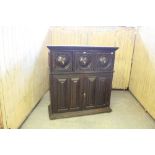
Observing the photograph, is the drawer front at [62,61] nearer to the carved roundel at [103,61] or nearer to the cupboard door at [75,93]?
the cupboard door at [75,93]

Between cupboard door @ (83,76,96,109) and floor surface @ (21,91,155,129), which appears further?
cupboard door @ (83,76,96,109)

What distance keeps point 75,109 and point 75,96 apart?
209 millimetres

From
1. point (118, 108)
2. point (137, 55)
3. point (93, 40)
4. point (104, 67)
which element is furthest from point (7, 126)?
point (137, 55)

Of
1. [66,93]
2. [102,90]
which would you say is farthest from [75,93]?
[102,90]

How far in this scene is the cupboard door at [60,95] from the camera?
8.04 feet

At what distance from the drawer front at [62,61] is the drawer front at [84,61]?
9 cm

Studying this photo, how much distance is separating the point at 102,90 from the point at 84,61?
20.8 inches

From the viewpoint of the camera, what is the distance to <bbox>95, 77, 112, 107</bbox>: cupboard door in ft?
8.56

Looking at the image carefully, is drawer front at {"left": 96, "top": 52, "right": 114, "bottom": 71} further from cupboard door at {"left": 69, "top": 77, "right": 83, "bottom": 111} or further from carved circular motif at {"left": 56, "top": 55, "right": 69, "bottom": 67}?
carved circular motif at {"left": 56, "top": 55, "right": 69, "bottom": 67}

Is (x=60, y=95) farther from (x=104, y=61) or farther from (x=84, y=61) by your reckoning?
(x=104, y=61)

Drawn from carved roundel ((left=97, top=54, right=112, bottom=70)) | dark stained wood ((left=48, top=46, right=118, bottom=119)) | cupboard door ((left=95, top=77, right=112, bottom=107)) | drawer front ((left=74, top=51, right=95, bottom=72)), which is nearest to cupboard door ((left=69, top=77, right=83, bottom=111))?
dark stained wood ((left=48, top=46, right=118, bottom=119))

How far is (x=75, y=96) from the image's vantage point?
2.57 metres

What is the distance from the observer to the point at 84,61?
248cm

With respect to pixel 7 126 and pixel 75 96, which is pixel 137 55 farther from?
pixel 7 126
